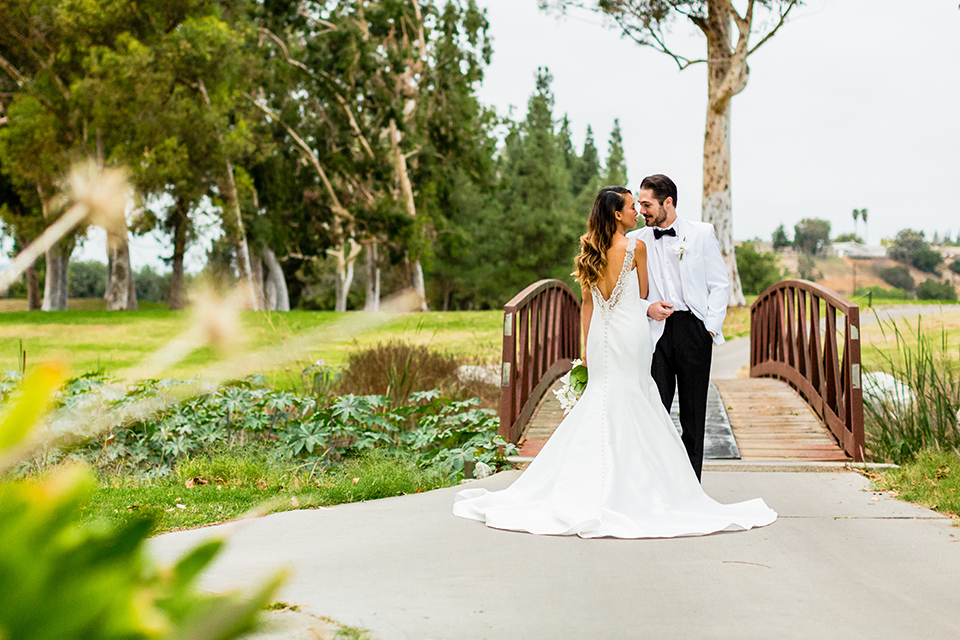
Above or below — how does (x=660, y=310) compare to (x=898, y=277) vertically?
below

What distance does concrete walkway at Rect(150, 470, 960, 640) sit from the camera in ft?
10.0

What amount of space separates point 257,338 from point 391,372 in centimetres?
791

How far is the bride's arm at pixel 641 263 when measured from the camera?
5375 mm

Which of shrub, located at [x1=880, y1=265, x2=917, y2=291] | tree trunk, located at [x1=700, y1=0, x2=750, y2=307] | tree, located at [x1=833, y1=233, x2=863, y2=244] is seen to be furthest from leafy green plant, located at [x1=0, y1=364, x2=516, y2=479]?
tree, located at [x1=833, y1=233, x2=863, y2=244]

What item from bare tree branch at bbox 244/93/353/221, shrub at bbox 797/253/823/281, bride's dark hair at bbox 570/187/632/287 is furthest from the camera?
shrub at bbox 797/253/823/281

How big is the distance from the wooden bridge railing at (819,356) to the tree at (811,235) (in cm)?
8632

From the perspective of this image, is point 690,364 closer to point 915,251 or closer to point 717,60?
point 717,60

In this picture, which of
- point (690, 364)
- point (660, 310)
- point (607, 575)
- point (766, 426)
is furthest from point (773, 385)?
point (607, 575)

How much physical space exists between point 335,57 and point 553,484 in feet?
81.5

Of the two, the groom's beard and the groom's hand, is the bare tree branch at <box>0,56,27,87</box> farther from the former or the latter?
the groom's hand

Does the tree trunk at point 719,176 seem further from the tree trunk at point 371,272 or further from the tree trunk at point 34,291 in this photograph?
the tree trunk at point 34,291

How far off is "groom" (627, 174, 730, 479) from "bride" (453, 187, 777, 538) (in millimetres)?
199

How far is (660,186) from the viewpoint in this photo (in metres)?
5.49

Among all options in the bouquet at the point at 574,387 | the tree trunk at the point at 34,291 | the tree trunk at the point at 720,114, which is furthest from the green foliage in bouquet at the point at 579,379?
the tree trunk at the point at 34,291
